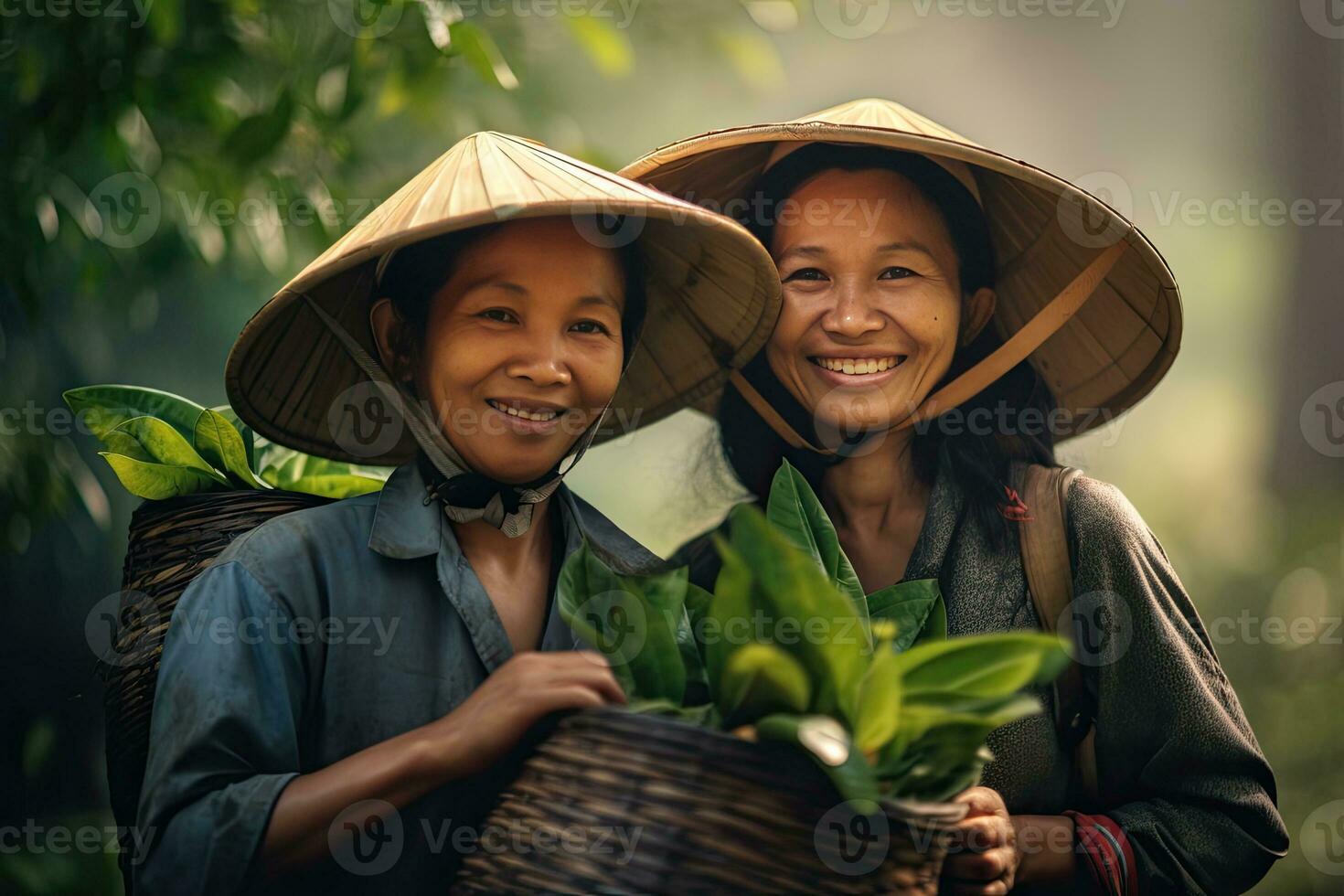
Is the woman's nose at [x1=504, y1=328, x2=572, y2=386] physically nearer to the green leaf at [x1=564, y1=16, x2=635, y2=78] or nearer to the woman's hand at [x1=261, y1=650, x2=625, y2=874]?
the woman's hand at [x1=261, y1=650, x2=625, y2=874]

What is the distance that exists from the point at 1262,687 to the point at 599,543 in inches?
133

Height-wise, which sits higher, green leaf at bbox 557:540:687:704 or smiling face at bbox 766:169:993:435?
smiling face at bbox 766:169:993:435

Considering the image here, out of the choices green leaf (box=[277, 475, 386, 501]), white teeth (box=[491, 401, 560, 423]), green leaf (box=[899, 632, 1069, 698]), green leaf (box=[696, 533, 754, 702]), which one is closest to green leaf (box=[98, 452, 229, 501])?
green leaf (box=[277, 475, 386, 501])

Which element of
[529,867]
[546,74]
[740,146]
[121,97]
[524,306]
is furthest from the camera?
[546,74]

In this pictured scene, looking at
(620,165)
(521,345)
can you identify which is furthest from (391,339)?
(620,165)

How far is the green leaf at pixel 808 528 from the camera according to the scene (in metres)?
1.53

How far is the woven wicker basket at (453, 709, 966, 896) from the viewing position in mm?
1174

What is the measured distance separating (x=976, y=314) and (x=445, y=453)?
39.3 inches

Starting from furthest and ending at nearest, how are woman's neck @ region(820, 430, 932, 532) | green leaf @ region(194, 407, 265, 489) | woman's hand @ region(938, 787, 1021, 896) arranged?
1. woman's neck @ region(820, 430, 932, 532)
2. green leaf @ region(194, 407, 265, 489)
3. woman's hand @ region(938, 787, 1021, 896)

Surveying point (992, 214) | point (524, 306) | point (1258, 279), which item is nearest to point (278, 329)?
point (524, 306)

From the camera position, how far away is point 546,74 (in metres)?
4.19

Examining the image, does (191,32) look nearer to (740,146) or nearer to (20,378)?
(20,378)

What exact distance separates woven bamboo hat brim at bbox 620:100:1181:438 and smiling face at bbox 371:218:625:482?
17.1 inches

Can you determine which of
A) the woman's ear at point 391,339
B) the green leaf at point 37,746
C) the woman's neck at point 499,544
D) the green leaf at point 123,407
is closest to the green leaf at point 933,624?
the woman's neck at point 499,544
